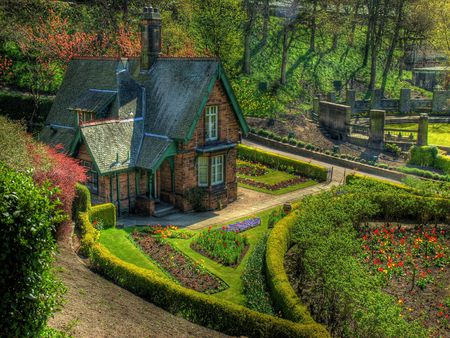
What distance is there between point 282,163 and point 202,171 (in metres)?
9.16

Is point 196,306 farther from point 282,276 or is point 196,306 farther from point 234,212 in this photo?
point 234,212

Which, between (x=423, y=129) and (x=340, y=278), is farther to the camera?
(x=423, y=129)

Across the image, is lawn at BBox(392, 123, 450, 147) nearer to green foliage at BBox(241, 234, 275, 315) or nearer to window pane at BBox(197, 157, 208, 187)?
Result: window pane at BBox(197, 157, 208, 187)

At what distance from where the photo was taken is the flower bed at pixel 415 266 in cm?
1867

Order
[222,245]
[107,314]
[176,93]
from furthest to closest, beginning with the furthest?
[176,93] < [222,245] < [107,314]

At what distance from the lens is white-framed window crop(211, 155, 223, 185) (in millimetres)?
30334

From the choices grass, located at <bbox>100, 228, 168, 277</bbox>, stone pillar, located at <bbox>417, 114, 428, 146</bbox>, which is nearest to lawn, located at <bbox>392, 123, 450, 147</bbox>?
stone pillar, located at <bbox>417, 114, 428, 146</bbox>

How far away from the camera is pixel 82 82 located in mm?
32469

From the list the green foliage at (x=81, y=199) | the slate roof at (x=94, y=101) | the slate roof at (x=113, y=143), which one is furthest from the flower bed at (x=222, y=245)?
the slate roof at (x=94, y=101)

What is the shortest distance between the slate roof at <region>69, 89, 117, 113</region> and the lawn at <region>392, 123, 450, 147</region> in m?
29.5

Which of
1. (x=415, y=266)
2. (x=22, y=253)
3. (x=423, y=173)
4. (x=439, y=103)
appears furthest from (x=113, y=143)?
(x=439, y=103)

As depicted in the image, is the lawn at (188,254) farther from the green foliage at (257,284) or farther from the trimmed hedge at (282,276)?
the trimmed hedge at (282,276)

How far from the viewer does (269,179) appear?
116ft

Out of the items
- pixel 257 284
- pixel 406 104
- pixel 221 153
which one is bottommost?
pixel 257 284
